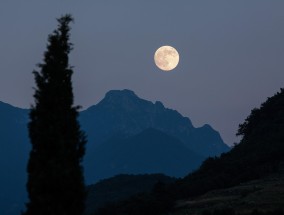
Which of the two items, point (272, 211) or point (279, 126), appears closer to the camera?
point (272, 211)

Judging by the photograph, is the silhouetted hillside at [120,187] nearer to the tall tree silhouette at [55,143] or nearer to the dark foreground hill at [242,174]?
the dark foreground hill at [242,174]

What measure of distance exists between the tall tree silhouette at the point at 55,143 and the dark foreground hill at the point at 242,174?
30098 millimetres

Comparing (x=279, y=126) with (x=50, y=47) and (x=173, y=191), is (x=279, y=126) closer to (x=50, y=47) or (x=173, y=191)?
(x=173, y=191)

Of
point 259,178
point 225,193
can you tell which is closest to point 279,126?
point 259,178

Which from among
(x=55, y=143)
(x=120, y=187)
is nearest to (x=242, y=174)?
(x=55, y=143)

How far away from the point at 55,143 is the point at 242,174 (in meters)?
60.5

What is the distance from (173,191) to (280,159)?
1819cm

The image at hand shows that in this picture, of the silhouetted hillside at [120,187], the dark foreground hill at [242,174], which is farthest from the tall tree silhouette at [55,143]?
the silhouetted hillside at [120,187]

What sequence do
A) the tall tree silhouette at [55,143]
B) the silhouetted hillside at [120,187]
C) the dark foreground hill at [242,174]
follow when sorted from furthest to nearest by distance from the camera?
the silhouetted hillside at [120,187] < the dark foreground hill at [242,174] < the tall tree silhouette at [55,143]

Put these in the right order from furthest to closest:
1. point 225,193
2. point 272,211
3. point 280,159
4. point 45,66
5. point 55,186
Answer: point 280,159
point 225,193
point 272,211
point 45,66
point 55,186

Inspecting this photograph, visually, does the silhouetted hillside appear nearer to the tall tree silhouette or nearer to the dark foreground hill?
the dark foreground hill

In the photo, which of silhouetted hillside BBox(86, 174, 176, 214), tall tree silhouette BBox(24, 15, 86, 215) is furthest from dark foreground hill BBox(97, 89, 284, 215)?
silhouetted hillside BBox(86, 174, 176, 214)

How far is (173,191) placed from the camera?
267ft

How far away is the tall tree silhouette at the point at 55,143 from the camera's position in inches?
942
